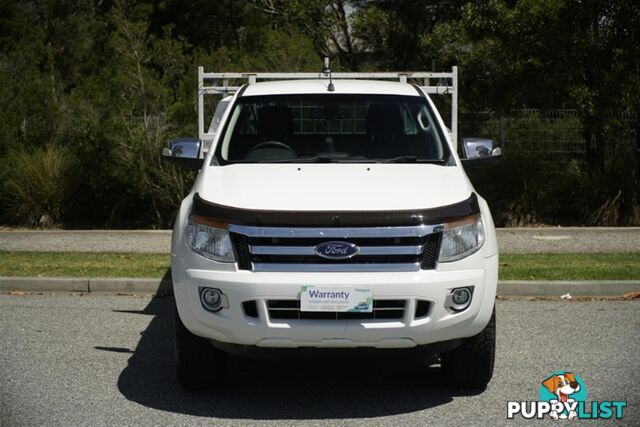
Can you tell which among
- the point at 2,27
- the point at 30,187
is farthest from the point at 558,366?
the point at 2,27

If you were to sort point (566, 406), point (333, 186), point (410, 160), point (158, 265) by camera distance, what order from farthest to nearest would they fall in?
point (158, 265), point (410, 160), point (333, 186), point (566, 406)

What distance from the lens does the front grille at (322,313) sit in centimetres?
558

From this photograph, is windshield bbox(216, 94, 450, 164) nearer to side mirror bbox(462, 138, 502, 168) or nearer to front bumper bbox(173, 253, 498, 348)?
side mirror bbox(462, 138, 502, 168)

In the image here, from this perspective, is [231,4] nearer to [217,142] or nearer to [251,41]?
[251,41]

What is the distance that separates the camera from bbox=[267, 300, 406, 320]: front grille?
5.58m

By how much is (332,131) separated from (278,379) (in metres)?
1.83

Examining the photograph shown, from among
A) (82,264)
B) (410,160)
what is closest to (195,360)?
(410,160)

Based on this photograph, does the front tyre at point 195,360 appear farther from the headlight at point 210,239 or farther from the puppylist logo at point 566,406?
the puppylist logo at point 566,406

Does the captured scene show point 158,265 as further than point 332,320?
Yes

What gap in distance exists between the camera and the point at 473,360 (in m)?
6.16

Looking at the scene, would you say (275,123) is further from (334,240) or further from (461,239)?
(461,239)

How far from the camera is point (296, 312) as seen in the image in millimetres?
5582

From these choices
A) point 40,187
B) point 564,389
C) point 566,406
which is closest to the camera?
point 566,406

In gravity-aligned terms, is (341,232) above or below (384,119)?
below
